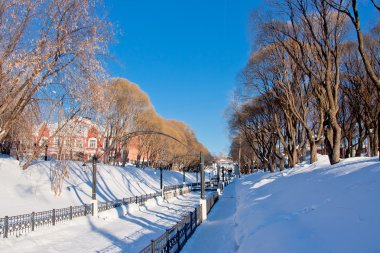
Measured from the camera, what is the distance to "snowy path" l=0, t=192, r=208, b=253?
561 inches

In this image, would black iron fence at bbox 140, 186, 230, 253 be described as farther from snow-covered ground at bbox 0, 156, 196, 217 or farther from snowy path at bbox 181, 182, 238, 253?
snow-covered ground at bbox 0, 156, 196, 217

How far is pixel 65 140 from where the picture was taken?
28.1 metres

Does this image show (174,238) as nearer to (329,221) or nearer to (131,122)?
(329,221)

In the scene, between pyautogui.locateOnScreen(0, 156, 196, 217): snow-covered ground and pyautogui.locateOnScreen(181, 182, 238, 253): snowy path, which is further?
pyautogui.locateOnScreen(0, 156, 196, 217): snow-covered ground

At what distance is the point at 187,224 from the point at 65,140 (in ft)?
54.2

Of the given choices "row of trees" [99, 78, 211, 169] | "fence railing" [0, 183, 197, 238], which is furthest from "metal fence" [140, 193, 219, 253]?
"row of trees" [99, 78, 211, 169]

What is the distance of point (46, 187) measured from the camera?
27188 mm

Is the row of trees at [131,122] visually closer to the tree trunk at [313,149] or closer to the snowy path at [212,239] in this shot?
the tree trunk at [313,149]

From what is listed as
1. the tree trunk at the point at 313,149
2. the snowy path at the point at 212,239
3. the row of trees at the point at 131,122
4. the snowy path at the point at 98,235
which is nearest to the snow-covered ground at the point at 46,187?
the row of trees at the point at 131,122

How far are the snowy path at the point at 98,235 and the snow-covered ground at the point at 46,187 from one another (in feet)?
15.0

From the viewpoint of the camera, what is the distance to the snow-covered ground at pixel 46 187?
22.9 meters

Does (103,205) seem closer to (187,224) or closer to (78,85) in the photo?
(187,224)

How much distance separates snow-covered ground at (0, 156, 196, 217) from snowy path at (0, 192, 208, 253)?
4575 millimetres

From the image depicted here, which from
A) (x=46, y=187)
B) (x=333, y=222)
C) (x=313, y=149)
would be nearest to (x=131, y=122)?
(x=46, y=187)
